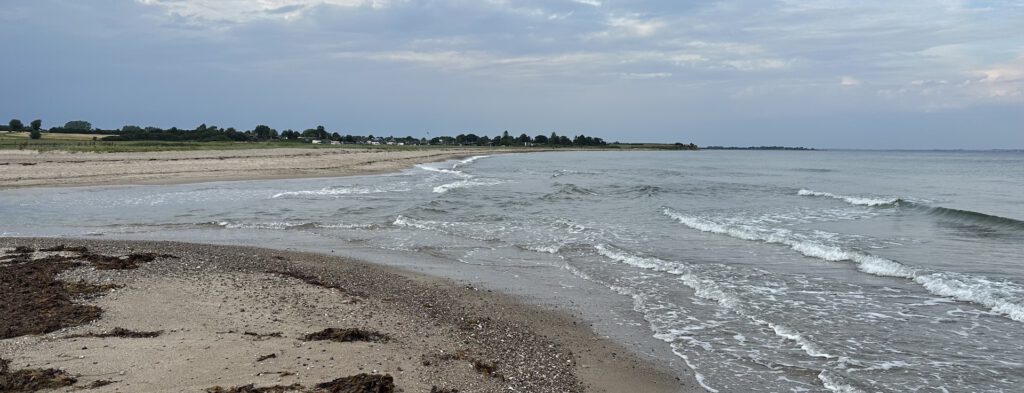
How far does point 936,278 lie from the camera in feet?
36.5

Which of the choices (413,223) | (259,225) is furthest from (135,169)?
(413,223)

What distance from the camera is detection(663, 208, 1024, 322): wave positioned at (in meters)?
9.49

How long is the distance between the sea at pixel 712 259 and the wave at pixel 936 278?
2.1 inches

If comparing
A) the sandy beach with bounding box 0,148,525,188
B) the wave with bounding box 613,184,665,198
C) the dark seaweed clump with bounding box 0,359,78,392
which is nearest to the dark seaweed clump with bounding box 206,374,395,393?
the dark seaweed clump with bounding box 0,359,78,392

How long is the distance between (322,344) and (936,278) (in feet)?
32.9

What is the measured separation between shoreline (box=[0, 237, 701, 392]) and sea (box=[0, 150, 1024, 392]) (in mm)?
834

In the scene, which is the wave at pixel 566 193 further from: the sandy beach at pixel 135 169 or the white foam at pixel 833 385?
the white foam at pixel 833 385

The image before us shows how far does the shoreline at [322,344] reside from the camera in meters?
5.71

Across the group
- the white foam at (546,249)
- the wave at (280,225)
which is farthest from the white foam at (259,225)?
the white foam at (546,249)

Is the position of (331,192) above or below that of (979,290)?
below

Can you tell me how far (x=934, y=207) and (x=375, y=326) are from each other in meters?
22.8

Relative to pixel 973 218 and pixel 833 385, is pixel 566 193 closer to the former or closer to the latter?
pixel 973 218

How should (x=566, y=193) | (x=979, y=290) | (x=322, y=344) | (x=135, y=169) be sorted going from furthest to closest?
1. (x=135, y=169)
2. (x=566, y=193)
3. (x=979, y=290)
4. (x=322, y=344)

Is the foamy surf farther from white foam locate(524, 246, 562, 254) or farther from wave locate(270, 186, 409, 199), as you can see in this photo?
wave locate(270, 186, 409, 199)
